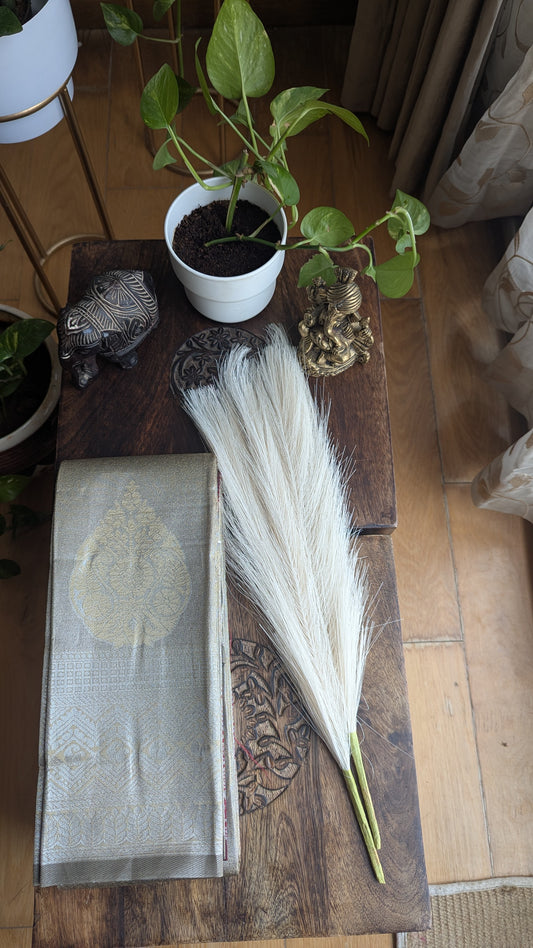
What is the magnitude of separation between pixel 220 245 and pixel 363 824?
641 mm

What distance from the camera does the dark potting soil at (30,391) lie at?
1.08 m

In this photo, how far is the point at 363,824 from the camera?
2.34 ft

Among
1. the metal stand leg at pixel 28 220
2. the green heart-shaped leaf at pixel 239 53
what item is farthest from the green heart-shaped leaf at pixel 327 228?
the metal stand leg at pixel 28 220

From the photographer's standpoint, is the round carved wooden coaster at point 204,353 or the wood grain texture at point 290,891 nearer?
the wood grain texture at point 290,891

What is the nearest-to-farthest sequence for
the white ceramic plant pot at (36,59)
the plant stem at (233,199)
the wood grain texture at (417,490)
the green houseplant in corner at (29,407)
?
the plant stem at (233,199)
the white ceramic plant pot at (36,59)
the green houseplant in corner at (29,407)
the wood grain texture at (417,490)

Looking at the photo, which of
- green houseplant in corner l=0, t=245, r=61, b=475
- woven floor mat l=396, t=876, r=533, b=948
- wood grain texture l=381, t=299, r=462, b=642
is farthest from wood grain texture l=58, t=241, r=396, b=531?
woven floor mat l=396, t=876, r=533, b=948

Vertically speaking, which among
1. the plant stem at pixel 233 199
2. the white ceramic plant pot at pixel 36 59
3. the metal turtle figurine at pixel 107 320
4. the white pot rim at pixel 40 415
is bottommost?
the white pot rim at pixel 40 415

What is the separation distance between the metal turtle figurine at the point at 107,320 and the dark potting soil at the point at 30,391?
0.31 metres

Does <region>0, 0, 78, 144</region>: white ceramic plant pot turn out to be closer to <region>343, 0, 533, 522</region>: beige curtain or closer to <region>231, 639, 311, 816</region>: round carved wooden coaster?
<region>343, 0, 533, 522</region>: beige curtain

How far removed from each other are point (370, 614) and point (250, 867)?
0.97ft

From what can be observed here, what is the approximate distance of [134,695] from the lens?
0.64 metres

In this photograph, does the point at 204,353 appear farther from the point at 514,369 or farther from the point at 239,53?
the point at 514,369

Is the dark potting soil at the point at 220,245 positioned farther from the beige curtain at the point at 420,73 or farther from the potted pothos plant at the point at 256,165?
the beige curtain at the point at 420,73

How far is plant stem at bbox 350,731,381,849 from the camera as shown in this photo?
714 millimetres
